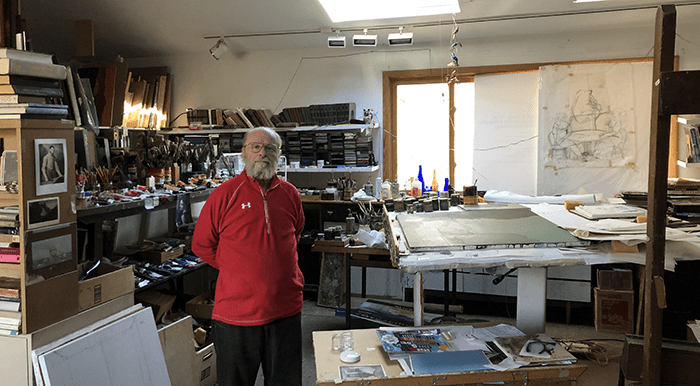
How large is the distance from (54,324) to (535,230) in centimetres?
231

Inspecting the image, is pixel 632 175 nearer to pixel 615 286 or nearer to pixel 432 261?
pixel 615 286

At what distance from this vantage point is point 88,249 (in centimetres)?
331

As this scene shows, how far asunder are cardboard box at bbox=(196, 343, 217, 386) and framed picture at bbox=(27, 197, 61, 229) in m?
1.32

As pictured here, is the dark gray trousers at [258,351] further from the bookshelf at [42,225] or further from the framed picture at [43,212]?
the framed picture at [43,212]

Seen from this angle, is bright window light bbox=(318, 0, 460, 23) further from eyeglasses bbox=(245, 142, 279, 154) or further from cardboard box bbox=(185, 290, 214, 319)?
cardboard box bbox=(185, 290, 214, 319)

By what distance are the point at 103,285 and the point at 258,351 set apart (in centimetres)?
97

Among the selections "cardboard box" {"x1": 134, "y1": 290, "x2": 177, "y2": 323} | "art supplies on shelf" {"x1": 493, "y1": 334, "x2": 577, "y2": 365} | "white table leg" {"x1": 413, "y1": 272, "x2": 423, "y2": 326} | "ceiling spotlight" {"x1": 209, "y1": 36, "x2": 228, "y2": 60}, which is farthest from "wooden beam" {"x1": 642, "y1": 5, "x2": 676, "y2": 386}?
"ceiling spotlight" {"x1": 209, "y1": 36, "x2": 228, "y2": 60}

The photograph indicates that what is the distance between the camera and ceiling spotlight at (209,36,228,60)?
563 centimetres

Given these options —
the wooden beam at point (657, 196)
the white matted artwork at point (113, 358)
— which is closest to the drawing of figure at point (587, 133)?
the wooden beam at point (657, 196)

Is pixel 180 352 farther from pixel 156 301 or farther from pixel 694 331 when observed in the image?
pixel 694 331

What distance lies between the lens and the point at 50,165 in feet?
7.82

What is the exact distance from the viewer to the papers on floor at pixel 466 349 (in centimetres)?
183

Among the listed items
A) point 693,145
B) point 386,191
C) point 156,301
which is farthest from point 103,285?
point 693,145

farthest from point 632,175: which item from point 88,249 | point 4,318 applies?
point 4,318
